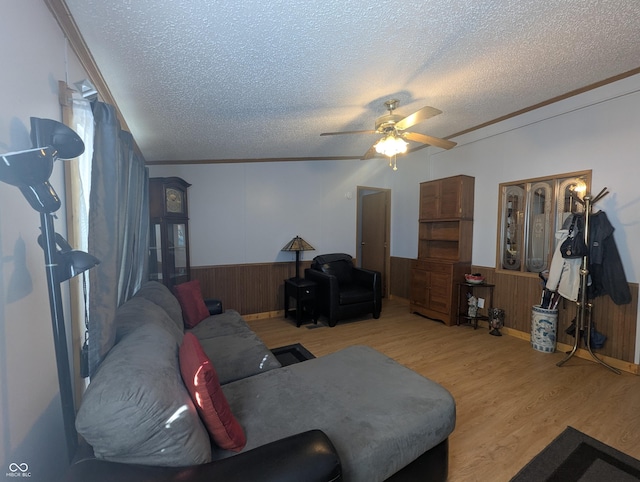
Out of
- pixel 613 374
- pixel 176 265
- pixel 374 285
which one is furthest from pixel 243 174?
pixel 613 374

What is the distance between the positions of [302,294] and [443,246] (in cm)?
227

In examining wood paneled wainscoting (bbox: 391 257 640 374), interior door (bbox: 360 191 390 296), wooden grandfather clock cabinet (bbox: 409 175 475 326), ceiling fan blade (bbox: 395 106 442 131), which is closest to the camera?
ceiling fan blade (bbox: 395 106 442 131)

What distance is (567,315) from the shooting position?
2.92 metres

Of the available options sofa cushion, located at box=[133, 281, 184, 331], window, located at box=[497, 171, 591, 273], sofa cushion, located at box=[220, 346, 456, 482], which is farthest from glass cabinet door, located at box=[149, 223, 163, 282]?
window, located at box=[497, 171, 591, 273]

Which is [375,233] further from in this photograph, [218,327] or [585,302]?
[218,327]

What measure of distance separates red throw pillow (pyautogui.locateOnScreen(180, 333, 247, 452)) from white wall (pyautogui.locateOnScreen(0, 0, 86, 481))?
51 cm

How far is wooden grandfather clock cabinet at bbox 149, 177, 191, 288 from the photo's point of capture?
3.17m

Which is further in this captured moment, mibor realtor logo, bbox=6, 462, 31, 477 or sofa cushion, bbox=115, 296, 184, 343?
sofa cushion, bbox=115, 296, 184, 343

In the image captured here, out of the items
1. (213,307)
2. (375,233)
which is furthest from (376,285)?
(213,307)

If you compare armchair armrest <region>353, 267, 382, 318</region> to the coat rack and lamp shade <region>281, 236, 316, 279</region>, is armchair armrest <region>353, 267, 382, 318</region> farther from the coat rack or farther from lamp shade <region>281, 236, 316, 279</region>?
the coat rack

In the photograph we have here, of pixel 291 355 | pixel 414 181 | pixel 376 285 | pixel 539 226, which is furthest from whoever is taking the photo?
pixel 414 181

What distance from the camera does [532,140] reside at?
315 centimetres

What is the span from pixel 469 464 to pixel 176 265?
3380 mm

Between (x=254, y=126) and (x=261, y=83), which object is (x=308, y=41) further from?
(x=254, y=126)
